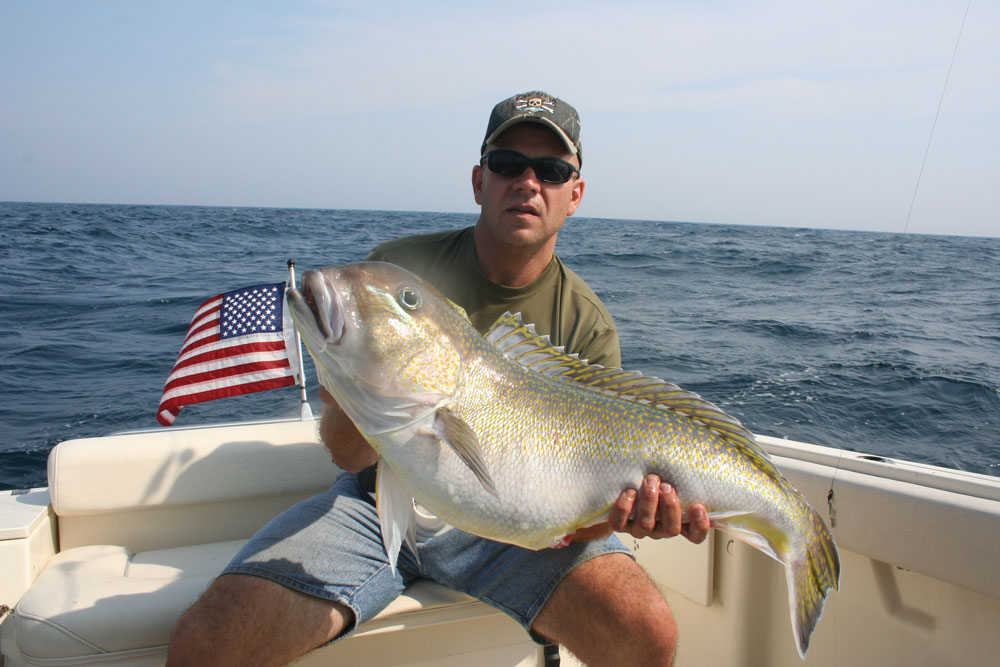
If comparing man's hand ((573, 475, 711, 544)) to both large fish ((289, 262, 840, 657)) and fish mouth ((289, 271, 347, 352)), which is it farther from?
fish mouth ((289, 271, 347, 352))

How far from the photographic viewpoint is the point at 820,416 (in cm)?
796

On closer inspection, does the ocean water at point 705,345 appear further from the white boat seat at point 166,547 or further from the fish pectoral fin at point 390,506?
the fish pectoral fin at point 390,506

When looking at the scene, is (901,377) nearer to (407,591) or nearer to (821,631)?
(821,631)

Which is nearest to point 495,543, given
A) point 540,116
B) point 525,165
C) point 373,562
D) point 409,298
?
point 373,562

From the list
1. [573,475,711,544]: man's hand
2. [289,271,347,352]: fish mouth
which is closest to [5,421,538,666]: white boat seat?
[573,475,711,544]: man's hand

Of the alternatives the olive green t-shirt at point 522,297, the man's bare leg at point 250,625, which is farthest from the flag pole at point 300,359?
the man's bare leg at point 250,625

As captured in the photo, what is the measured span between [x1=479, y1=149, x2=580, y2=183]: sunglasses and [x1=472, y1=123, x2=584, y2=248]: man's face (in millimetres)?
21

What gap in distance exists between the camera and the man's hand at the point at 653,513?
7.06ft

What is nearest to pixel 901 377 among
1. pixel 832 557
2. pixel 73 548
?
pixel 832 557

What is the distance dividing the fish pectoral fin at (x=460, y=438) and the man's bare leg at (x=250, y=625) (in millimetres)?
1012

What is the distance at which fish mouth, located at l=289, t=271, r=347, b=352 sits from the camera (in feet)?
5.95

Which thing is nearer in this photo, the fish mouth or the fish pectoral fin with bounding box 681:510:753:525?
the fish mouth

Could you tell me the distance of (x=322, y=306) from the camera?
183 cm

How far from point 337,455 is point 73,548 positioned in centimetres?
172
